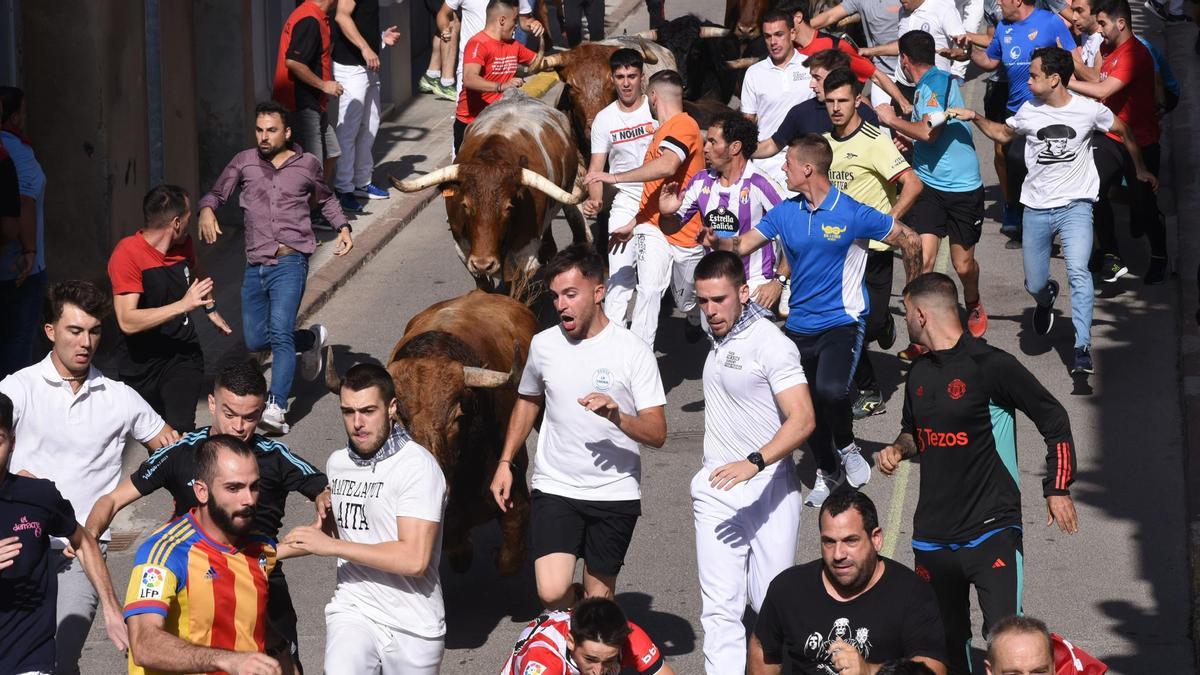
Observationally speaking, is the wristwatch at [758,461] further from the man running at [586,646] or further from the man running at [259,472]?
the man running at [259,472]

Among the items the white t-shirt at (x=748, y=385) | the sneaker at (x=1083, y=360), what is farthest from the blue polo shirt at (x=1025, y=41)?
the white t-shirt at (x=748, y=385)

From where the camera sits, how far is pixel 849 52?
14.2 metres

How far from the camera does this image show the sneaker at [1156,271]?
1424 cm

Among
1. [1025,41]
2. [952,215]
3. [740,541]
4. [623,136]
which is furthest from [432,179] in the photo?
[740,541]

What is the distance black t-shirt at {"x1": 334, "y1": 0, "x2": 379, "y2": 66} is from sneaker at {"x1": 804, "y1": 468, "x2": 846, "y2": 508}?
7.33 m

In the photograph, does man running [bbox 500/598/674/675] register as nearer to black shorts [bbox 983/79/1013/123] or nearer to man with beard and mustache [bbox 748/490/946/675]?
man with beard and mustache [bbox 748/490/946/675]

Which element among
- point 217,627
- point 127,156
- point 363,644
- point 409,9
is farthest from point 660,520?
point 409,9

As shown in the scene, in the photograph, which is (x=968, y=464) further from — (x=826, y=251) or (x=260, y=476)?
(x=260, y=476)

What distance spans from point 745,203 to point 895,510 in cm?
209

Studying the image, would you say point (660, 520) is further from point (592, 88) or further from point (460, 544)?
point (592, 88)

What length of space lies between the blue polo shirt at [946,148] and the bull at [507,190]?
251 centimetres

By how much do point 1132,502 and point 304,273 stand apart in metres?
5.48

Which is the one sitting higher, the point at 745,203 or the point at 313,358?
the point at 745,203

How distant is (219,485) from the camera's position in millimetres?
6621
